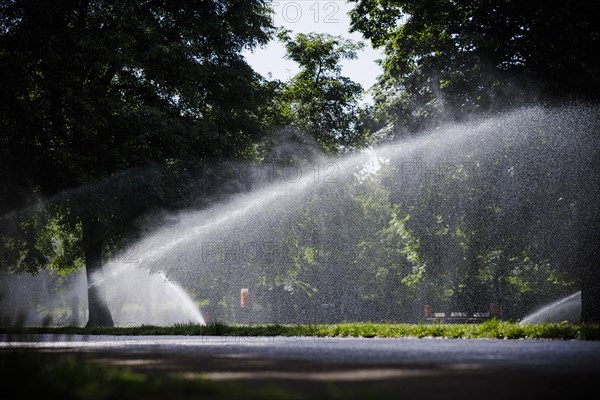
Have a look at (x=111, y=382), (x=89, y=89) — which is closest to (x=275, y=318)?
(x=89, y=89)

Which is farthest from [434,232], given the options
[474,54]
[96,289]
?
[96,289]

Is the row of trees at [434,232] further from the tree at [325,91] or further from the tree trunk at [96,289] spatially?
the tree trunk at [96,289]

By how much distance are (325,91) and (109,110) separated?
20761 mm

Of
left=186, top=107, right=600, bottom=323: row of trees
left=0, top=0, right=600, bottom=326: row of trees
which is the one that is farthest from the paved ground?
left=0, top=0, right=600, bottom=326: row of trees

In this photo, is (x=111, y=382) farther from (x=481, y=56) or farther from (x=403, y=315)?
(x=403, y=315)

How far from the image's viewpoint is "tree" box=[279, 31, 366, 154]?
42906 millimetres

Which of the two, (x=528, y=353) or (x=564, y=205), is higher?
(x=564, y=205)

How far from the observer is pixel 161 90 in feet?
91.2

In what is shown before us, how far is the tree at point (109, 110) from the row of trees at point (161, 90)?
56 millimetres

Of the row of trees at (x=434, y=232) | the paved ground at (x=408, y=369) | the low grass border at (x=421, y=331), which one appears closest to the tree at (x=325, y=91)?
the row of trees at (x=434, y=232)

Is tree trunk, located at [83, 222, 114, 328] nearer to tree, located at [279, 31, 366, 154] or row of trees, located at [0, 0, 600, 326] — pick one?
row of trees, located at [0, 0, 600, 326]

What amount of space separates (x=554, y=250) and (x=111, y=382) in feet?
58.9

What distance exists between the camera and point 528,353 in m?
8.73

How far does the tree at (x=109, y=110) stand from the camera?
23922 millimetres
